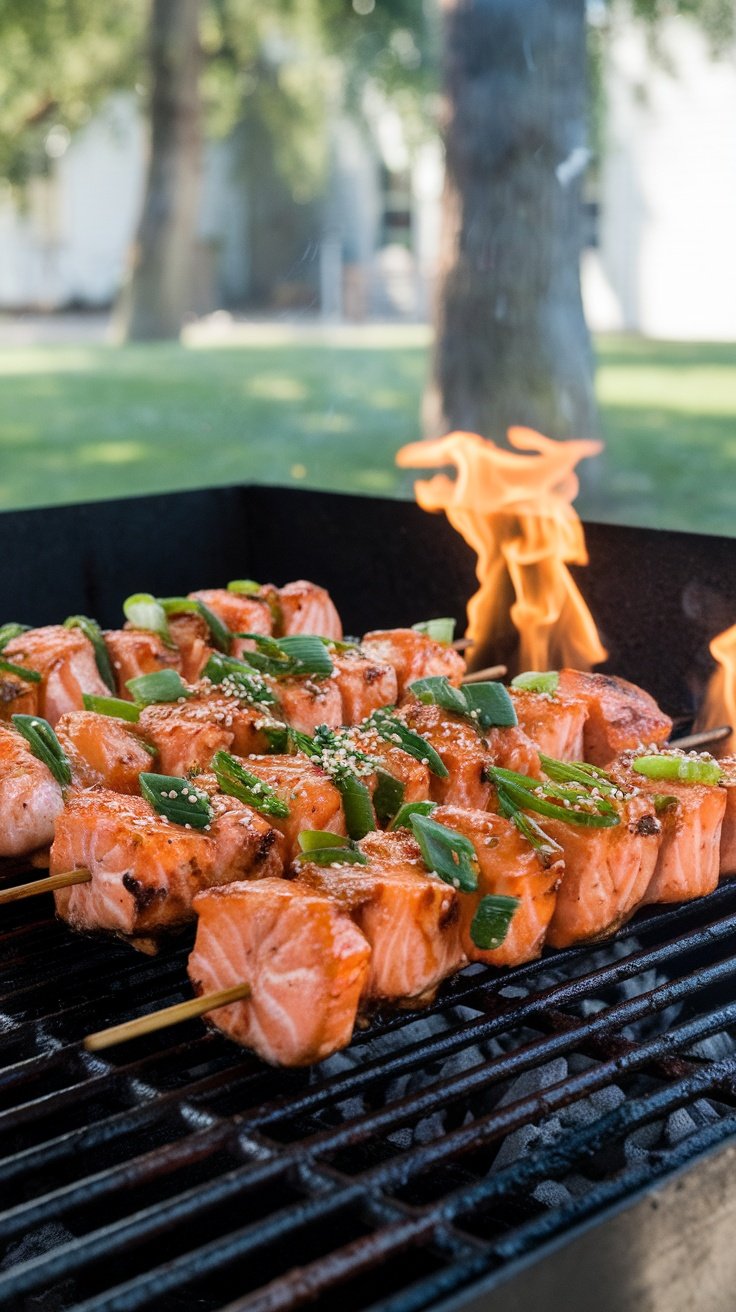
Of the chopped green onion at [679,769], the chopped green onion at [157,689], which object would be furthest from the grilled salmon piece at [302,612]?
the chopped green onion at [679,769]

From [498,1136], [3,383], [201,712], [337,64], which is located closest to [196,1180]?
[498,1136]

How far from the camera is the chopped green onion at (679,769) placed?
307cm

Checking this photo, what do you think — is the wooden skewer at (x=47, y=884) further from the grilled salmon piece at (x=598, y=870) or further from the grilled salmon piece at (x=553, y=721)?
the grilled salmon piece at (x=553, y=721)

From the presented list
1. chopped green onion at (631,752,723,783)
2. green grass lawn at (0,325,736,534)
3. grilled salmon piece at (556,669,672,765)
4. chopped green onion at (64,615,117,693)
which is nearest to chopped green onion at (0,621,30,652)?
chopped green onion at (64,615,117,693)

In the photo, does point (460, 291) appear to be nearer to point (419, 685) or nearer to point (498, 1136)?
point (419, 685)

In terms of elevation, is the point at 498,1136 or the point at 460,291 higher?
the point at 460,291

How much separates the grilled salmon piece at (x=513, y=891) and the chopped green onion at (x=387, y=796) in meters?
0.38

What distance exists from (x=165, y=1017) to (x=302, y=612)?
7.68ft

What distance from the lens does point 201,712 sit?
3355mm

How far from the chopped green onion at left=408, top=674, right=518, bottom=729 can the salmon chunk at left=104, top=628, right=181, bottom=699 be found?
934 mm

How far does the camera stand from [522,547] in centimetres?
468

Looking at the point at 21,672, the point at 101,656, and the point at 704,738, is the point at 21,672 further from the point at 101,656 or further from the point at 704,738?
the point at 704,738

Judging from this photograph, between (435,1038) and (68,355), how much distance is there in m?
Result: 17.7

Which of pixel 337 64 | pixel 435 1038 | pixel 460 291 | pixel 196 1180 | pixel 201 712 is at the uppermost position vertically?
pixel 337 64
